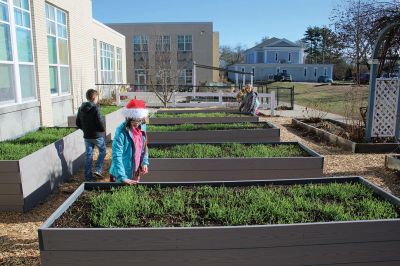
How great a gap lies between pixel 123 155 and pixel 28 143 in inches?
131

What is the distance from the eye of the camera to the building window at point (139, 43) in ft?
147

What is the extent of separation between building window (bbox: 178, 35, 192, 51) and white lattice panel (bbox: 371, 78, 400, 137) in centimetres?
3773

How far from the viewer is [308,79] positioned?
6694cm

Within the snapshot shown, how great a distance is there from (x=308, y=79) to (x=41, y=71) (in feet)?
204

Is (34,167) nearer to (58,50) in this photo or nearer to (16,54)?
(16,54)

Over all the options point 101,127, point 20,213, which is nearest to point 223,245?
point 20,213

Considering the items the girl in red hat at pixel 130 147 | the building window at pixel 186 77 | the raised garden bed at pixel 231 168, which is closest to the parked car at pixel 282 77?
the building window at pixel 186 77

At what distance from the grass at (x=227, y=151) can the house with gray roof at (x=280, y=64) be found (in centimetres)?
5876

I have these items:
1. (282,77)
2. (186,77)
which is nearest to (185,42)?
(186,77)

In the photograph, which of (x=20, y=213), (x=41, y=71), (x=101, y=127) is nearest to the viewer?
(x=20, y=213)

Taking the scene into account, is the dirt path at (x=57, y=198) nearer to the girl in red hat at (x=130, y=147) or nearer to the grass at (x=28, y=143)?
the grass at (x=28, y=143)

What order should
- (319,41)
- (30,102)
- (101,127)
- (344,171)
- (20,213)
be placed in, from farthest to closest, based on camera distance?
(319,41)
(30,102)
(344,171)
(101,127)
(20,213)

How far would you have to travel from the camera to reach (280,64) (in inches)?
2616

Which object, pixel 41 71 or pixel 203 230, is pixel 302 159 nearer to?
pixel 203 230
